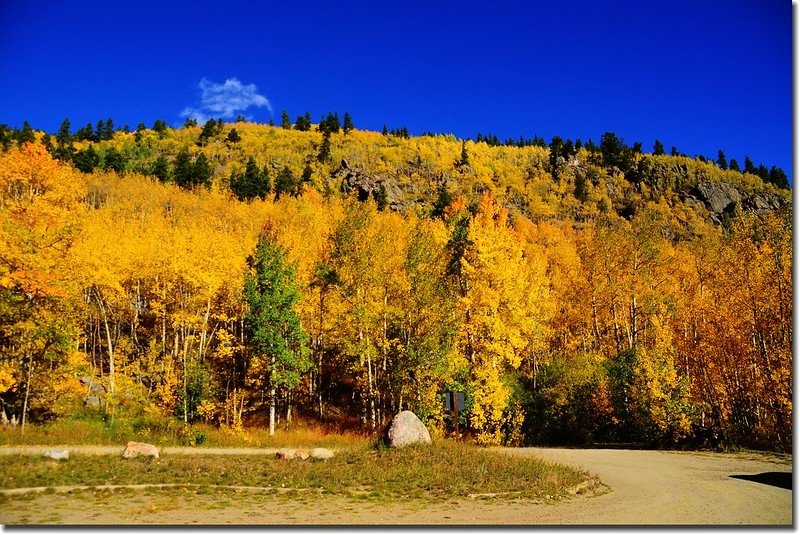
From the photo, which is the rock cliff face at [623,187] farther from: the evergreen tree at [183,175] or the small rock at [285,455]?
the small rock at [285,455]

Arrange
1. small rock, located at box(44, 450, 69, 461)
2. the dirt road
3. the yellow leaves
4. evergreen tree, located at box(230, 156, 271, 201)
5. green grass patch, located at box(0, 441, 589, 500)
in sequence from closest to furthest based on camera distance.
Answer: the dirt road
green grass patch, located at box(0, 441, 589, 500)
small rock, located at box(44, 450, 69, 461)
the yellow leaves
evergreen tree, located at box(230, 156, 271, 201)

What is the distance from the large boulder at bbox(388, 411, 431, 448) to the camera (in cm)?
1720

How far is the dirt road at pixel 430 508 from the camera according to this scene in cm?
855

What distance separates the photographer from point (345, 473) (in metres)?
13.1

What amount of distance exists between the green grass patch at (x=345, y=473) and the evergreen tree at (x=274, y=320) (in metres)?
6.14

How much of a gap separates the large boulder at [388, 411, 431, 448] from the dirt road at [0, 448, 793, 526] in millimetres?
6886

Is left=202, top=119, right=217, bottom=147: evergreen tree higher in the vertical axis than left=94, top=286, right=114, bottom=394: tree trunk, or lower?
→ higher

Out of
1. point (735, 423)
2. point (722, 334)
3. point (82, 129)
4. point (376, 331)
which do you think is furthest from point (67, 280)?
point (82, 129)

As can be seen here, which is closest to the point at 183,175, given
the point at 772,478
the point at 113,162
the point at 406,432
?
the point at 113,162

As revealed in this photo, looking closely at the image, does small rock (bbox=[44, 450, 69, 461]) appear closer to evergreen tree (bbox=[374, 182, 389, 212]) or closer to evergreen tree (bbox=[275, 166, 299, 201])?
evergreen tree (bbox=[374, 182, 389, 212])

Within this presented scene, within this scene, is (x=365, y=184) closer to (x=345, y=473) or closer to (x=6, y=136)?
(x=6, y=136)

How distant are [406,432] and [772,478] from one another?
34.1 feet

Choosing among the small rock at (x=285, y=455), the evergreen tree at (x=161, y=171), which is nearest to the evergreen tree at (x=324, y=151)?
the evergreen tree at (x=161, y=171)

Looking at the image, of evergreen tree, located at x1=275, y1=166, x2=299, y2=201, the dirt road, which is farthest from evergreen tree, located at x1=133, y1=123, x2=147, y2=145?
the dirt road
